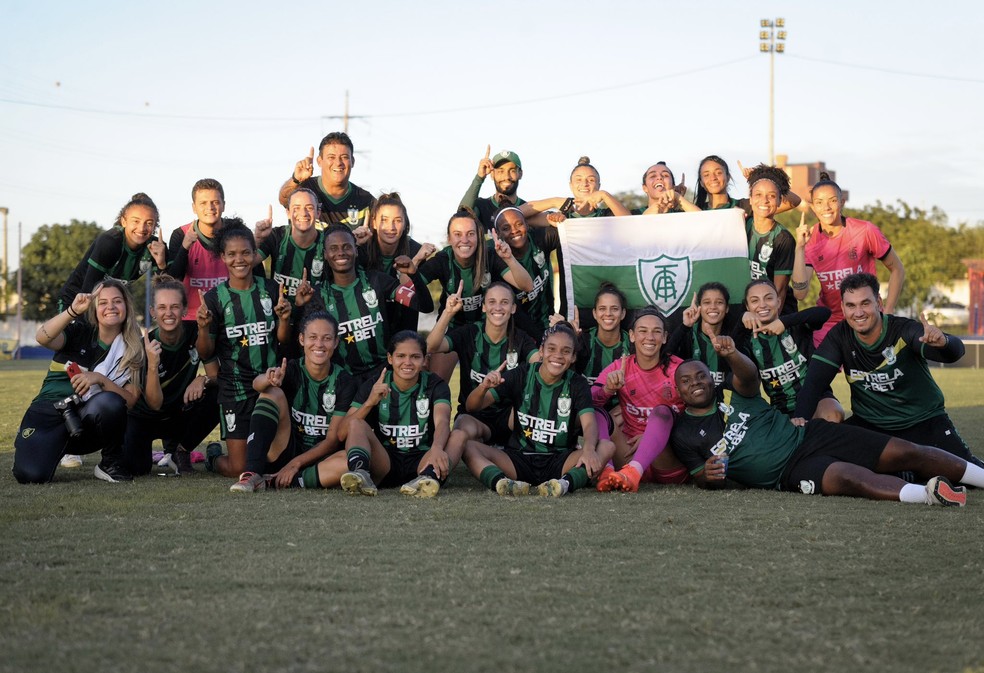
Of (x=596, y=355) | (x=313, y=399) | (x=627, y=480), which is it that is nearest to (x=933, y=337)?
(x=627, y=480)

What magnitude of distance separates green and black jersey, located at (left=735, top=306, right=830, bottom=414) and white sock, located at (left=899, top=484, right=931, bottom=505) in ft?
4.59

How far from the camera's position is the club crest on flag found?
8.12 meters

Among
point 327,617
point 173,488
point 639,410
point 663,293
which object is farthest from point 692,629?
point 663,293

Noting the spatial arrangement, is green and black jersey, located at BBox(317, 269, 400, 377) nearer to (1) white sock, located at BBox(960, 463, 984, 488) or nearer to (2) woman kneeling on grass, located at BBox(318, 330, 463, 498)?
(2) woman kneeling on grass, located at BBox(318, 330, 463, 498)

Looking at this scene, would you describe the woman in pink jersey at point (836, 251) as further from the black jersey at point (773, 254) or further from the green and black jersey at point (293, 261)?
the green and black jersey at point (293, 261)

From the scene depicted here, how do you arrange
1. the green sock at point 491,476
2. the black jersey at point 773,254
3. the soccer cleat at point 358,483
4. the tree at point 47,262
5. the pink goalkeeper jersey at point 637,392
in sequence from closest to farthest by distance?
the soccer cleat at point 358,483
the green sock at point 491,476
the pink goalkeeper jersey at point 637,392
the black jersey at point 773,254
the tree at point 47,262

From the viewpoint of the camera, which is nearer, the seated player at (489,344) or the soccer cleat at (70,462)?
the seated player at (489,344)

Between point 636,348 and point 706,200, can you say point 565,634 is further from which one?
point 706,200

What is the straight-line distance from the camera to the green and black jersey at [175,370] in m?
6.95

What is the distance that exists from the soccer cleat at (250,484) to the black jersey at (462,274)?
1888mm

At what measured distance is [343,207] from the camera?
25.7 feet

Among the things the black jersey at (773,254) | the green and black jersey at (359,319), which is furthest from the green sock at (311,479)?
the black jersey at (773,254)

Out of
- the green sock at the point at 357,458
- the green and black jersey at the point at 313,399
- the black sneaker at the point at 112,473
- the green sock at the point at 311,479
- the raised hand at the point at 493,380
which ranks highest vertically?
the raised hand at the point at 493,380

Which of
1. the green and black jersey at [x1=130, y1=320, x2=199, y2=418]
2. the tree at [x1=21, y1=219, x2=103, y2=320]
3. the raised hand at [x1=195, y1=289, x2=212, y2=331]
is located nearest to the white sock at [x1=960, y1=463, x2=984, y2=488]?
the raised hand at [x1=195, y1=289, x2=212, y2=331]
